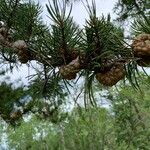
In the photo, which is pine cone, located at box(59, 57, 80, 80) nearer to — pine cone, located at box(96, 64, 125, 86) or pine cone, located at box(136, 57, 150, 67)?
pine cone, located at box(96, 64, 125, 86)

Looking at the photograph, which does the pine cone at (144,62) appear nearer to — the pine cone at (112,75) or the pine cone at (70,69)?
the pine cone at (112,75)

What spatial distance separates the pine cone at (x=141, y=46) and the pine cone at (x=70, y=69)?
0.18 m

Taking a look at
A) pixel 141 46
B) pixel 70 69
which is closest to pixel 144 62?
pixel 141 46

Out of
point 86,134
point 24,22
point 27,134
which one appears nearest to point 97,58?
point 24,22

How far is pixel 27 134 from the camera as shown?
3441cm

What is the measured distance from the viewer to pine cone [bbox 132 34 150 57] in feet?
5.14

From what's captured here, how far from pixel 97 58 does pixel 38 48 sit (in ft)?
0.71

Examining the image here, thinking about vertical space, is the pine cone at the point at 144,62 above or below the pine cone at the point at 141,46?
below

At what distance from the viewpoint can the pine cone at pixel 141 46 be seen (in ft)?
5.14

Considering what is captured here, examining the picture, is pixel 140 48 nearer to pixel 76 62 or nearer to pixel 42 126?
pixel 76 62

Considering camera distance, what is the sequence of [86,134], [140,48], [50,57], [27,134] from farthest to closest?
[27,134] → [86,134] → [50,57] → [140,48]

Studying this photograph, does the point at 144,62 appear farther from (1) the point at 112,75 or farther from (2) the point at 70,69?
(2) the point at 70,69

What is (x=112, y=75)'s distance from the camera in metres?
1.63

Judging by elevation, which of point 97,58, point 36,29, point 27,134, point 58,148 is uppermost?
point 27,134
